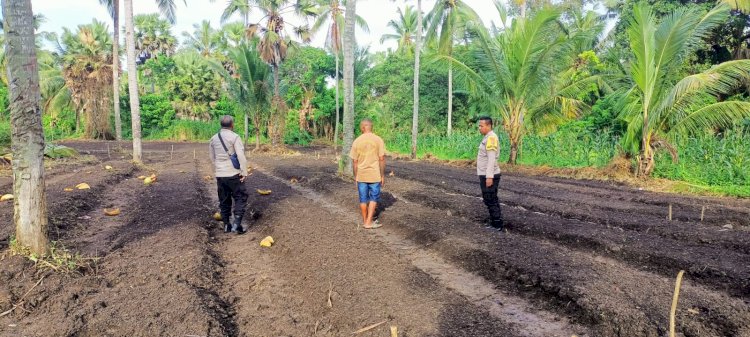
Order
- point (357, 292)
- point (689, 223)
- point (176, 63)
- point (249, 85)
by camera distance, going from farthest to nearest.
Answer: point (176, 63)
point (249, 85)
point (689, 223)
point (357, 292)

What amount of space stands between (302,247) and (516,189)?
7067 millimetres

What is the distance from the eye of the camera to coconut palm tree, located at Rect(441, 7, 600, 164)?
15078 mm

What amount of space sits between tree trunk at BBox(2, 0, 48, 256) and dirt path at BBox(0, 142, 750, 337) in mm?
336

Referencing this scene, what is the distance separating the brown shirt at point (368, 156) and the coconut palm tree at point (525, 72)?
10394 millimetres

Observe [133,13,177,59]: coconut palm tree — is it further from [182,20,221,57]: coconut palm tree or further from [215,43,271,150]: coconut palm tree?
[215,43,271,150]: coconut palm tree

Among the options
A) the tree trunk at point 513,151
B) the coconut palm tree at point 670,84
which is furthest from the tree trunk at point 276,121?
the coconut palm tree at point 670,84

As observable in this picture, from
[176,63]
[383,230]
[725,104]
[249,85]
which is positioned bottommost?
[383,230]

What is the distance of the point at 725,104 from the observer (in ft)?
38.1

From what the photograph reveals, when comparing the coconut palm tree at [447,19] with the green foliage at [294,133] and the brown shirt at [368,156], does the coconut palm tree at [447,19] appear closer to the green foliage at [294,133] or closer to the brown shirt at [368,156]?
the green foliage at [294,133]

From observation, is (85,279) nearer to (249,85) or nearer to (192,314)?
(192,314)

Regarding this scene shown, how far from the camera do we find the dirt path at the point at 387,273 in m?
3.58

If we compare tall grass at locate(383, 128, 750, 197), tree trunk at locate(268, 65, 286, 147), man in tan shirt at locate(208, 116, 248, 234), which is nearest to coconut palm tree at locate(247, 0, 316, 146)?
tree trunk at locate(268, 65, 286, 147)

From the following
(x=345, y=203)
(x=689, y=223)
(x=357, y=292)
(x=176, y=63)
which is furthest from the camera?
(x=176, y=63)

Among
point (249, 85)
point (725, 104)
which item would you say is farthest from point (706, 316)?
point (249, 85)
